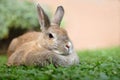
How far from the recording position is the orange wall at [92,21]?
2308 centimetres

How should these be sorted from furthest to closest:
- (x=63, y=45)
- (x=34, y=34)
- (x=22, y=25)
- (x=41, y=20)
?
(x=22, y=25), (x=34, y=34), (x=41, y=20), (x=63, y=45)

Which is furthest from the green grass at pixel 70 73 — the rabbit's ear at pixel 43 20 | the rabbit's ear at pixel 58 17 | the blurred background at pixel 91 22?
the blurred background at pixel 91 22

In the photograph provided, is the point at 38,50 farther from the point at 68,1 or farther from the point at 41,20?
the point at 68,1

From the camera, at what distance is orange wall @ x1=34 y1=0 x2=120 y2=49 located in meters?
23.1

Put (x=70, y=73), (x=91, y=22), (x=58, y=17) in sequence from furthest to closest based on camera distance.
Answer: (x=91, y=22) → (x=58, y=17) → (x=70, y=73)

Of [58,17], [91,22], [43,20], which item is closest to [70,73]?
[43,20]

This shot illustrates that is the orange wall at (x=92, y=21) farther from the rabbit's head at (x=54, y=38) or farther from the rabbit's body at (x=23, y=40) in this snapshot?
the rabbit's head at (x=54, y=38)

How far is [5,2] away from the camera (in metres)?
19.4

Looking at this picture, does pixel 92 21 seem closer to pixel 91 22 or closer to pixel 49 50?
pixel 91 22

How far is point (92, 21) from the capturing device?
2370 cm

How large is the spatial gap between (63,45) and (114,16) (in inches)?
607

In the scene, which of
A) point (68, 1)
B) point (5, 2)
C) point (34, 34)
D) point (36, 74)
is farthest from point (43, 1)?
point (36, 74)

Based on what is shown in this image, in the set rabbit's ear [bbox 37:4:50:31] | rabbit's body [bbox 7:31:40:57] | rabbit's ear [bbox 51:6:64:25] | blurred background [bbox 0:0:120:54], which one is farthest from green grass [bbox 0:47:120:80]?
blurred background [bbox 0:0:120:54]

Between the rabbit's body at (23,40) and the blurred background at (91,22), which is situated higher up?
the blurred background at (91,22)
